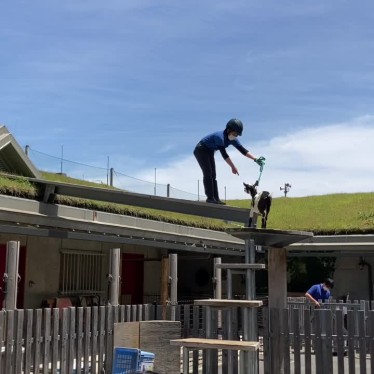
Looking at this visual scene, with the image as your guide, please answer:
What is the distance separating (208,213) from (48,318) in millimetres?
2667

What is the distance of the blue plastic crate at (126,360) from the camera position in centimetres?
675

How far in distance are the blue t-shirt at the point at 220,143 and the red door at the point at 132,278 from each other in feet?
29.8

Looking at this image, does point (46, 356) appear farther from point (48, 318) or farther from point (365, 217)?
point (365, 217)

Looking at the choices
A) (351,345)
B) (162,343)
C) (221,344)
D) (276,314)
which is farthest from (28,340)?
(351,345)

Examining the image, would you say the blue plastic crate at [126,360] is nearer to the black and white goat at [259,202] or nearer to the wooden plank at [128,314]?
the wooden plank at [128,314]

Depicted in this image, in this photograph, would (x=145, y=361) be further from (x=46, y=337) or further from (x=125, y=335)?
(x=46, y=337)

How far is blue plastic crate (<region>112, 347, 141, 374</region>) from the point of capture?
22.2ft

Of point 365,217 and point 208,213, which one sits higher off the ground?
point 365,217

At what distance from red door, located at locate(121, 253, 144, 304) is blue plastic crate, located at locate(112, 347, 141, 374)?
973 centimetres

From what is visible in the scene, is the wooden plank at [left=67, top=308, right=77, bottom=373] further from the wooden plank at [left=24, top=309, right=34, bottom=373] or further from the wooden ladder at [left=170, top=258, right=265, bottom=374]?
the wooden ladder at [left=170, top=258, right=265, bottom=374]

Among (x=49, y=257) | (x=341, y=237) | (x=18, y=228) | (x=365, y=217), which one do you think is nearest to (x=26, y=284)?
(x=49, y=257)

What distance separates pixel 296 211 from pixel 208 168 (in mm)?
14880

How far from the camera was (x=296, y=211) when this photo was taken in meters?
22.7

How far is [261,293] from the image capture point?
1941cm
